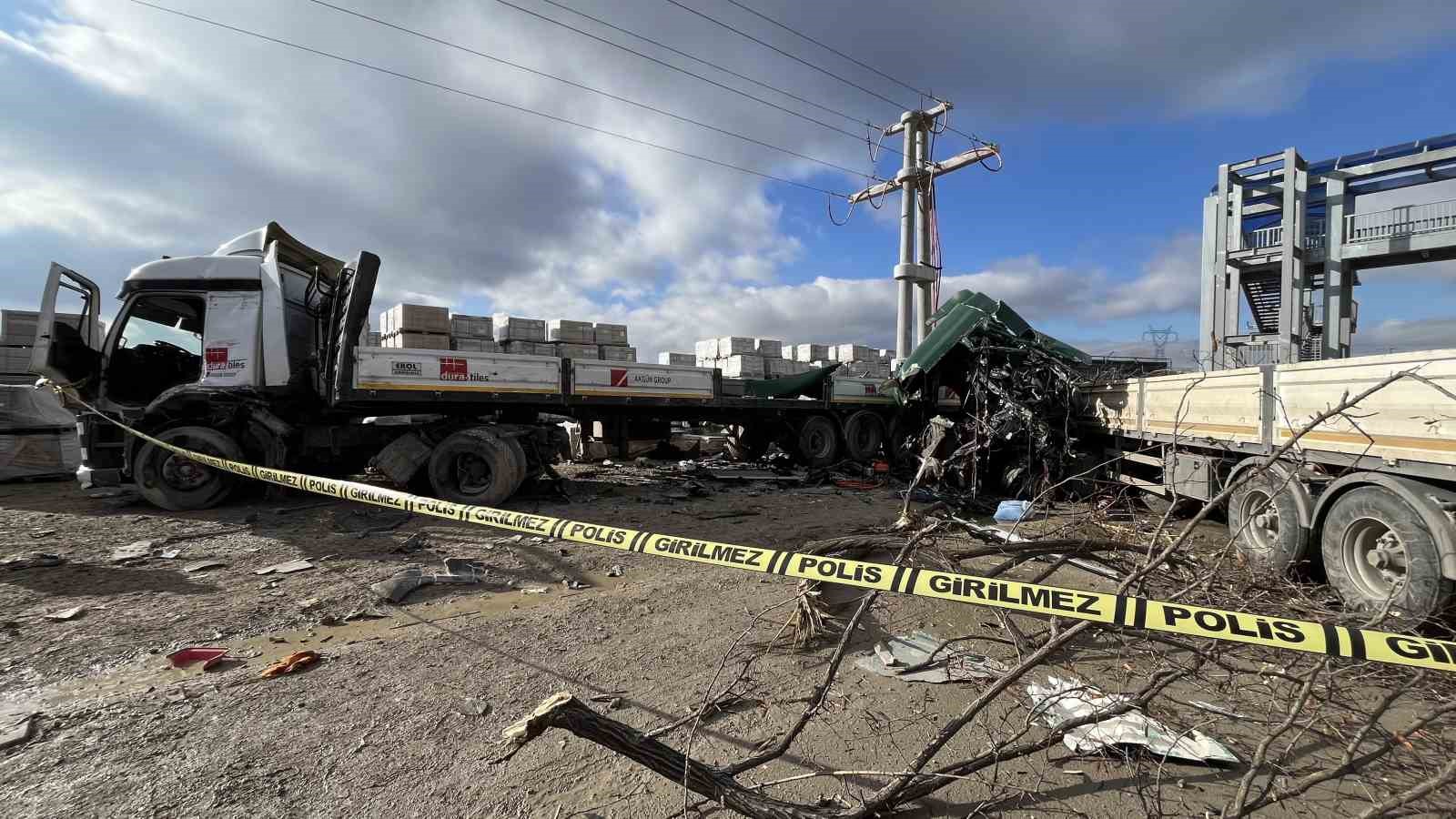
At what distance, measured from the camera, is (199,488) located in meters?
6.92

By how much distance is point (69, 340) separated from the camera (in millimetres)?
6859

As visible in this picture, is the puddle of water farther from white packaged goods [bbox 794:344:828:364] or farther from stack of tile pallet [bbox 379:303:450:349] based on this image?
white packaged goods [bbox 794:344:828:364]

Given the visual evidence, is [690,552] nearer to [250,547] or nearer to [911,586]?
[911,586]

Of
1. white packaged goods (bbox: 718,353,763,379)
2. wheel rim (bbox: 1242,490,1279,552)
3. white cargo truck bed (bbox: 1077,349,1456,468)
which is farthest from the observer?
white packaged goods (bbox: 718,353,763,379)

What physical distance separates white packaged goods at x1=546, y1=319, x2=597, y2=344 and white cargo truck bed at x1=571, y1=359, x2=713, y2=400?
614 cm

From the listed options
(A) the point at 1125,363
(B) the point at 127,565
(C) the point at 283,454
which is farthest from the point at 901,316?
(B) the point at 127,565

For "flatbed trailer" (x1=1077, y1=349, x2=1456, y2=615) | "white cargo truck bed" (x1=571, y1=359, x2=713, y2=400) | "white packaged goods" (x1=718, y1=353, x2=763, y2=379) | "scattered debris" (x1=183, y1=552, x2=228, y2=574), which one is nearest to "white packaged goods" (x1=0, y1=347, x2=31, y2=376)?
"scattered debris" (x1=183, y1=552, x2=228, y2=574)

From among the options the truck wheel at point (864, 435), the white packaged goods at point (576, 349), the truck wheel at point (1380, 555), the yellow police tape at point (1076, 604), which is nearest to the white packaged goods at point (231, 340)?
the yellow police tape at point (1076, 604)

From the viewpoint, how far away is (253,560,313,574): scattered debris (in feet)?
15.8

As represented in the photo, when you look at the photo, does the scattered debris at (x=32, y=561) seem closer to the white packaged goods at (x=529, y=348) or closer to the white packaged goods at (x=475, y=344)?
the white packaged goods at (x=475, y=344)

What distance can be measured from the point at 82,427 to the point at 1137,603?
10.4 m

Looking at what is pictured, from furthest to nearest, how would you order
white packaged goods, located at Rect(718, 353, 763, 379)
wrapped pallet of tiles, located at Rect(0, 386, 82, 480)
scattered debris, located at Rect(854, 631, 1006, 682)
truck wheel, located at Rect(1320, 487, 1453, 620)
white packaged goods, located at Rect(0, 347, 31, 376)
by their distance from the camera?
white packaged goods, located at Rect(718, 353, 763, 379), white packaged goods, located at Rect(0, 347, 31, 376), wrapped pallet of tiles, located at Rect(0, 386, 82, 480), truck wheel, located at Rect(1320, 487, 1453, 620), scattered debris, located at Rect(854, 631, 1006, 682)

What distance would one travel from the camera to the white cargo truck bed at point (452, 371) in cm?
704

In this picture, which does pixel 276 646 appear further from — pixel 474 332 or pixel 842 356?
pixel 842 356
